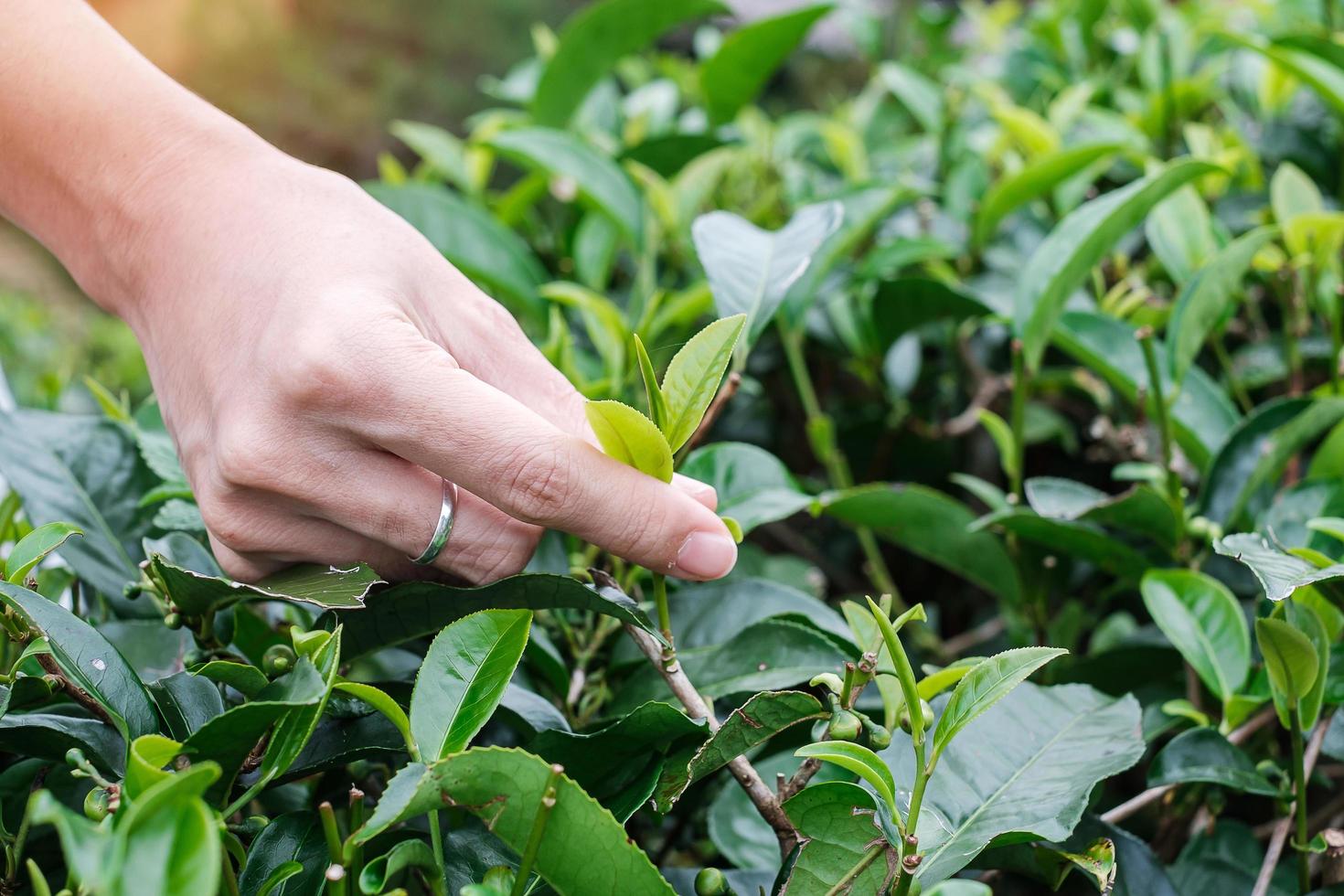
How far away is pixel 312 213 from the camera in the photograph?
681 millimetres

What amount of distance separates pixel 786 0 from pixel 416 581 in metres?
3.45

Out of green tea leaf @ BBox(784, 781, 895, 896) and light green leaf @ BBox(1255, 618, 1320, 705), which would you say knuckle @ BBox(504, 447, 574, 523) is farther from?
light green leaf @ BBox(1255, 618, 1320, 705)

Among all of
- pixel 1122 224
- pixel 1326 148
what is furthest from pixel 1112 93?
pixel 1122 224

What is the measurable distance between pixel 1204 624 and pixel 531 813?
500 mm

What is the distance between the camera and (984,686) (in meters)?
0.54

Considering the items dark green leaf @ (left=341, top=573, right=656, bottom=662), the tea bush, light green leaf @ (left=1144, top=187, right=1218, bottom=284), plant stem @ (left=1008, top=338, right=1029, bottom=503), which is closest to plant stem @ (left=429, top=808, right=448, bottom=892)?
the tea bush

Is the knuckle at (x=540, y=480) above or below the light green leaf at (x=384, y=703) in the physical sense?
above

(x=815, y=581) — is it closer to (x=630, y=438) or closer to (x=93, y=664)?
(x=630, y=438)

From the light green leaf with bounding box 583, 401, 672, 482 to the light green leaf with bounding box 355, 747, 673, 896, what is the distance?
0.18 metres

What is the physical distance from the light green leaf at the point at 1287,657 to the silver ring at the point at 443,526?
45 cm

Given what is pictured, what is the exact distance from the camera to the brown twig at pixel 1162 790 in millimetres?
708

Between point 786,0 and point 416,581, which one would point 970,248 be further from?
point 786,0

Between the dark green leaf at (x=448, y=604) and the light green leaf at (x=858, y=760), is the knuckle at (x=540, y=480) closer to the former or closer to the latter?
the dark green leaf at (x=448, y=604)

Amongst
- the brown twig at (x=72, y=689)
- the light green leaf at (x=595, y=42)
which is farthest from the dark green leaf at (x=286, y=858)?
the light green leaf at (x=595, y=42)
